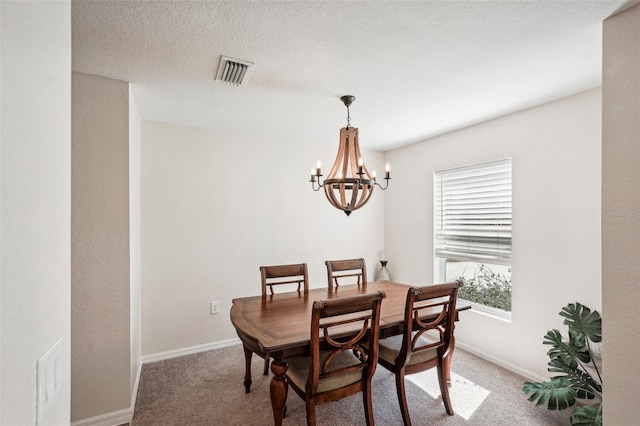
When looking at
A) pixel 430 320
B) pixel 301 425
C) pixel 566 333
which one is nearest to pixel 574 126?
pixel 566 333

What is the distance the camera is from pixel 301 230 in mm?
4008

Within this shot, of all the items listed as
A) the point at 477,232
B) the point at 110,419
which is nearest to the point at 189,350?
the point at 110,419

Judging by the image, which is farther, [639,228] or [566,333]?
[566,333]

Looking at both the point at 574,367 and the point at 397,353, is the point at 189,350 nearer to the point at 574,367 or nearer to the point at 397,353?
the point at 397,353

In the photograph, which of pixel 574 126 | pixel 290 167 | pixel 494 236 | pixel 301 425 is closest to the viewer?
pixel 301 425

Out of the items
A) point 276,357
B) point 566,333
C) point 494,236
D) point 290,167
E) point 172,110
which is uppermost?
point 172,110

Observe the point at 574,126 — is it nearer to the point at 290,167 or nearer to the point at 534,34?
the point at 534,34

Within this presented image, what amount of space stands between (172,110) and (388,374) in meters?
3.14

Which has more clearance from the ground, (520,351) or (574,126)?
(574,126)

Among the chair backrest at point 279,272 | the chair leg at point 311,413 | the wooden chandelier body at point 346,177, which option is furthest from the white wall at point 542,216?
the chair leg at point 311,413

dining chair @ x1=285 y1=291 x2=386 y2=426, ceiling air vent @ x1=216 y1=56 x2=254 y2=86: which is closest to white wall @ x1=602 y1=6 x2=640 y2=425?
dining chair @ x1=285 y1=291 x2=386 y2=426

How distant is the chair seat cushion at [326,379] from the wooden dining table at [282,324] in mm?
106

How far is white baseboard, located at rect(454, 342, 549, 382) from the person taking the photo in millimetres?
2719

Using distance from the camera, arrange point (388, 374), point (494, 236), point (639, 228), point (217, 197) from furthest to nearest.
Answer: point (217, 197) → point (494, 236) → point (388, 374) → point (639, 228)
